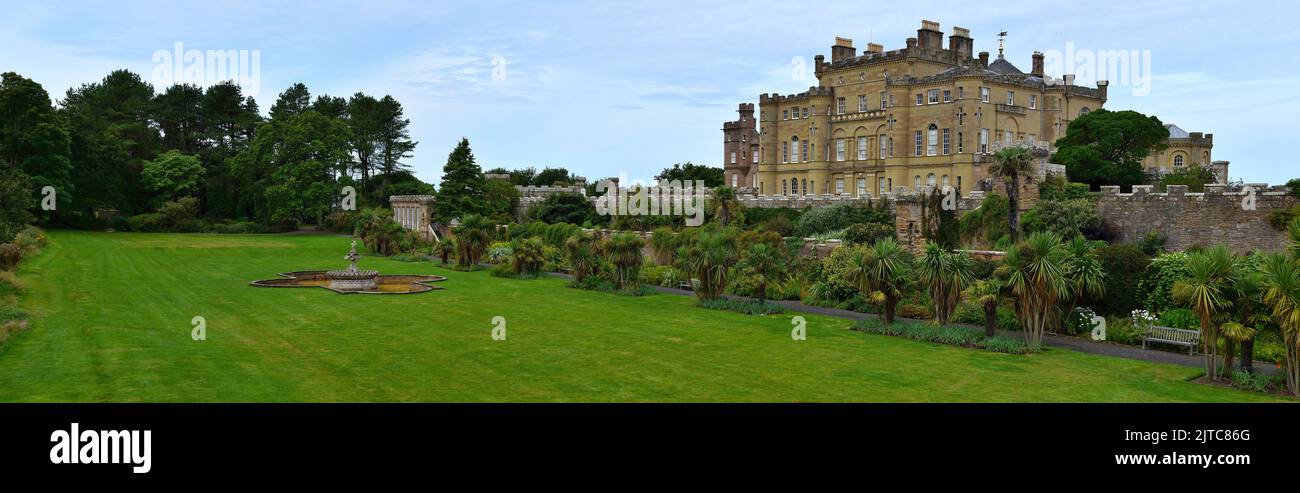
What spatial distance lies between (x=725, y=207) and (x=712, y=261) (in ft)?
62.3

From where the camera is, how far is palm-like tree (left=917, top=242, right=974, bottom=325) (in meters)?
25.0

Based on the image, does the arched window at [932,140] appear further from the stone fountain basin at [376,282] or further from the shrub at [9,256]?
the shrub at [9,256]

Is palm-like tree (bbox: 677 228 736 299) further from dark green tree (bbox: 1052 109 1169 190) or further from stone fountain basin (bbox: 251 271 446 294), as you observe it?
dark green tree (bbox: 1052 109 1169 190)

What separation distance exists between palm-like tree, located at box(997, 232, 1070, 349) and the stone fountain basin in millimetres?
21572

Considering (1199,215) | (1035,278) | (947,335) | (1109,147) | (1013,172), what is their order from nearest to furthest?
1. (1035,278)
2. (947,335)
3. (1199,215)
4. (1013,172)
5. (1109,147)

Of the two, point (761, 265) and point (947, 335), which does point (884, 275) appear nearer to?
point (947, 335)

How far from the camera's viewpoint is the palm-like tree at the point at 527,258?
4259 centimetres

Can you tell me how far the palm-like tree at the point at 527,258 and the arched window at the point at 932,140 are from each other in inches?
1279

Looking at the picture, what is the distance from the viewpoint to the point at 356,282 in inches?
1446

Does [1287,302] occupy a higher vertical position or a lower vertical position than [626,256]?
lower

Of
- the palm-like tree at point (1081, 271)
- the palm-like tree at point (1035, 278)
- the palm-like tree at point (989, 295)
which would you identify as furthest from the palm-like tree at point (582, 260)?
the palm-like tree at point (1081, 271)

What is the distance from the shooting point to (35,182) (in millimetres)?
61188

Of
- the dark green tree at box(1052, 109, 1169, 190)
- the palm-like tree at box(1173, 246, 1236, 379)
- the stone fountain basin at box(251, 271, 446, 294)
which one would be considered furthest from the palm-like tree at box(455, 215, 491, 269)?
the palm-like tree at box(1173, 246, 1236, 379)

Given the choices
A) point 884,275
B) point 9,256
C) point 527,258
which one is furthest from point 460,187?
point 884,275
